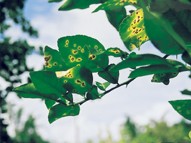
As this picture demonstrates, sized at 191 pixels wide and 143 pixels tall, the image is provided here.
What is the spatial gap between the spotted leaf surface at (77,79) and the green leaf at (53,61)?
0.02 metres

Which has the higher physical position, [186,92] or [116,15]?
[116,15]

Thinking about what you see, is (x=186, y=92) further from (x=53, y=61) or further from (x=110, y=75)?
(x=53, y=61)

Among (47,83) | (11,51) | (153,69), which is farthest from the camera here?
(11,51)

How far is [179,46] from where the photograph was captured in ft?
2.28

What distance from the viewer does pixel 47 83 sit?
0.86 metres

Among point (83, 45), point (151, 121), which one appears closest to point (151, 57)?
point (83, 45)

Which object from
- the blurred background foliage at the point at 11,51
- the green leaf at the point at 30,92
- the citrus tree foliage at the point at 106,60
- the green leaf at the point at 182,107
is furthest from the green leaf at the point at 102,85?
the blurred background foliage at the point at 11,51

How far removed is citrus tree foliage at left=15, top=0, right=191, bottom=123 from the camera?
67cm

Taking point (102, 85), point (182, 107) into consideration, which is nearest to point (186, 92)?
point (182, 107)

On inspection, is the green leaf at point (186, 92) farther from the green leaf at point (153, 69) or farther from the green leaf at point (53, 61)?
the green leaf at point (53, 61)

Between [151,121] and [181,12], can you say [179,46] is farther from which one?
[151,121]

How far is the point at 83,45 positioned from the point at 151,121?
789 inches

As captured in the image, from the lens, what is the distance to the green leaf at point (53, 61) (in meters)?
0.85

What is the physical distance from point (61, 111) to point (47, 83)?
10cm
